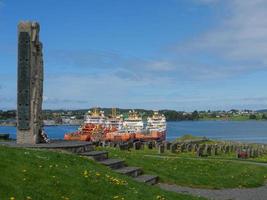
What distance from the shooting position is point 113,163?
66.1 feet

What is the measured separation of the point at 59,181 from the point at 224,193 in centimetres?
730

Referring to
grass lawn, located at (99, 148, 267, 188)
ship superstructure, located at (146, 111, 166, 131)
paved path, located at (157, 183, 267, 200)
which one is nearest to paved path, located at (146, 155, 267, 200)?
paved path, located at (157, 183, 267, 200)

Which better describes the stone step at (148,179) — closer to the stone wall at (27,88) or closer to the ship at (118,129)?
the stone wall at (27,88)

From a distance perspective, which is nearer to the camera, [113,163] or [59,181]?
[59,181]

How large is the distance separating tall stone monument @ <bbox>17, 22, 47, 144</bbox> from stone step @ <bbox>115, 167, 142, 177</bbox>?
170 inches

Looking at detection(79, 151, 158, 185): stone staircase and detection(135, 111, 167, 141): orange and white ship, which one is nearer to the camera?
detection(79, 151, 158, 185): stone staircase

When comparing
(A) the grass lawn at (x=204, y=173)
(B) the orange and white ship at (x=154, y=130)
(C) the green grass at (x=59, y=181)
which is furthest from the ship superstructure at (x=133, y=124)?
(C) the green grass at (x=59, y=181)

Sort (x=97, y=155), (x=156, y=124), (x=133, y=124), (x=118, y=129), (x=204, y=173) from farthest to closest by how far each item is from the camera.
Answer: (x=156, y=124), (x=133, y=124), (x=118, y=129), (x=204, y=173), (x=97, y=155)

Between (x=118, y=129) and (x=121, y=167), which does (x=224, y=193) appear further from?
(x=118, y=129)

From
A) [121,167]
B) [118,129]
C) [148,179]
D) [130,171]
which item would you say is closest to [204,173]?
[121,167]

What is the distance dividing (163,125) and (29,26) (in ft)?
257

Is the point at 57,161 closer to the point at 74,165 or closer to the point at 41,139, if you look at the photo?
the point at 74,165

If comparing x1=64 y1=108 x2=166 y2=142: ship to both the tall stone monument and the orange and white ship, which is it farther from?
the tall stone monument

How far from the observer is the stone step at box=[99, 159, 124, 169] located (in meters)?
19.8
